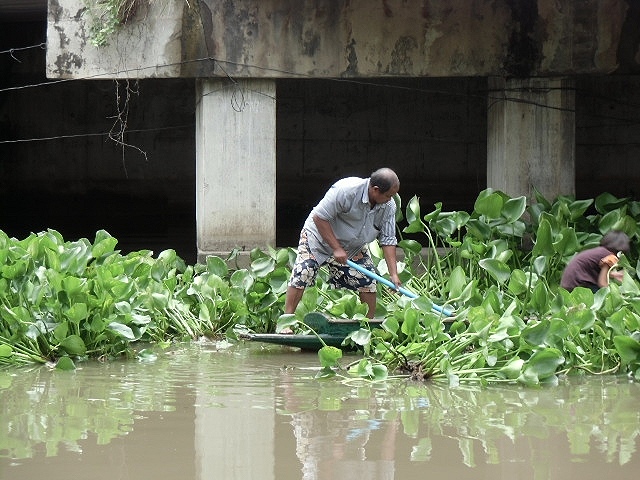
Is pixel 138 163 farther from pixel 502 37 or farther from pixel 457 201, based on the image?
pixel 502 37

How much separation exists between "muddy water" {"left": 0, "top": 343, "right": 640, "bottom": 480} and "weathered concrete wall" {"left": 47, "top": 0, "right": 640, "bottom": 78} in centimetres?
310

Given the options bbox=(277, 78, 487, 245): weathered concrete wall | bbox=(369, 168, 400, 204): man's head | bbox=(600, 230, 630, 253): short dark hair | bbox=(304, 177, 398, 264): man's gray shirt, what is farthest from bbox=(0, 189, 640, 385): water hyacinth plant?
bbox=(277, 78, 487, 245): weathered concrete wall

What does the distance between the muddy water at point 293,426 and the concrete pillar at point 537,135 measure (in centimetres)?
328

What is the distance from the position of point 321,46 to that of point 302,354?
9.74ft

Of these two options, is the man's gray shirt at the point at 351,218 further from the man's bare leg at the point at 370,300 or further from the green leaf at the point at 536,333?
the green leaf at the point at 536,333

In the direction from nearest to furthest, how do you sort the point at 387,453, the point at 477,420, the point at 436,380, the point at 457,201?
the point at 387,453, the point at 477,420, the point at 436,380, the point at 457,201

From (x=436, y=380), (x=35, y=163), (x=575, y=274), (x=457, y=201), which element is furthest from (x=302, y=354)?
(x=35, y=163)

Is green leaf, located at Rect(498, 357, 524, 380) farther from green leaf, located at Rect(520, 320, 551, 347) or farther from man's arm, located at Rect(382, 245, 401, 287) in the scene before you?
man's arm, located at Rect(382, 245, 401, 287)

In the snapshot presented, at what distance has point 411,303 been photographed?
690cm

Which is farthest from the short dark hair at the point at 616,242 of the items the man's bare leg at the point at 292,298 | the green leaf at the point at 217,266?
the green leaf at the point at 217,266

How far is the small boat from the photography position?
7.13 meters

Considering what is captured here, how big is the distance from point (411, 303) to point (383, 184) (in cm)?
78

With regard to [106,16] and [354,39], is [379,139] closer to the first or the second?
[354,39]

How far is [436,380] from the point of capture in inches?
256
